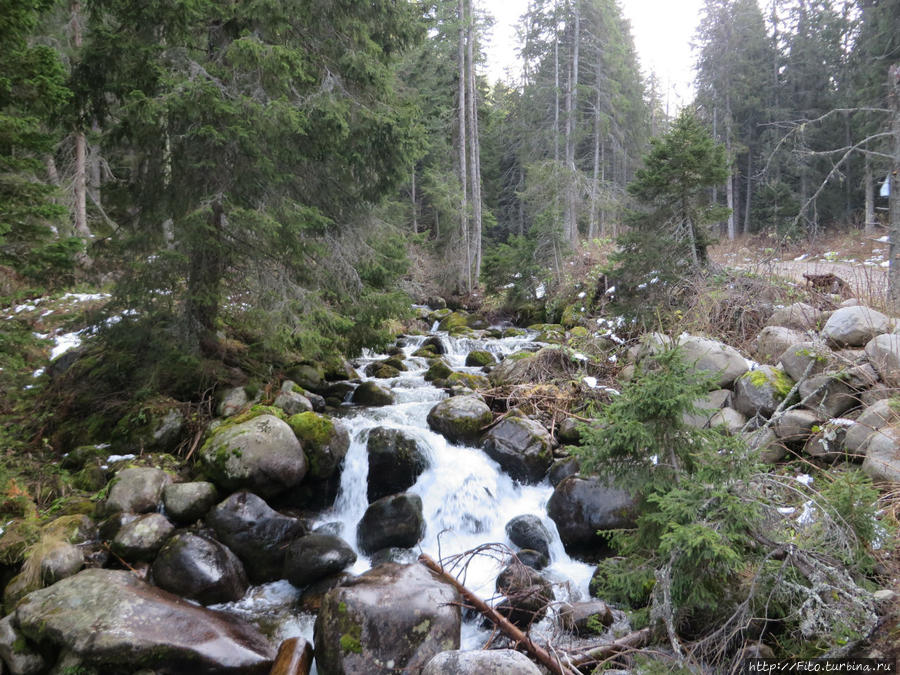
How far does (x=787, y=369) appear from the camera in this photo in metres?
6.16

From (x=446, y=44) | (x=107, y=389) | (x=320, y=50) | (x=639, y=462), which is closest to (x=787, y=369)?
(x=639, y=462)

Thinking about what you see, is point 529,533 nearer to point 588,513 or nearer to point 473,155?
point 588,513

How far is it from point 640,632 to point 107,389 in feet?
24.6

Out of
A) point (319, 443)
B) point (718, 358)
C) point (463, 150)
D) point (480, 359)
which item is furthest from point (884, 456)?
point (463, 150)

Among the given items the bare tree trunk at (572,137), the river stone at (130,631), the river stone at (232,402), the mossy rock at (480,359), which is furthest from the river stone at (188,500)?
the bare tree trunk at (572,137)

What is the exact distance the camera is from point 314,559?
17.3 feet

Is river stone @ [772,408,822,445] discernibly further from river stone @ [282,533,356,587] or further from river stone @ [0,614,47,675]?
river stone @ [0,614,47,675]

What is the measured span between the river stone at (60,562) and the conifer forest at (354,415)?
0.03m

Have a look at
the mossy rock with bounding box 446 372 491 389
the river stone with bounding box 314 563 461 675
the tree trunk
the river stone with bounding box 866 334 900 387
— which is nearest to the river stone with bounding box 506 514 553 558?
the river stone with bounding box 314 563 461 675

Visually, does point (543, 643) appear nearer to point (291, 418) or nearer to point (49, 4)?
point (291, 418)

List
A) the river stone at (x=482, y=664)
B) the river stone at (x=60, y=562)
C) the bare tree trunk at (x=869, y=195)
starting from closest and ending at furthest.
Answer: the river stone at (x=482, y=664) < the river stone at (x=60, y=562) < the bare tree trunk at (x=869, y=195)

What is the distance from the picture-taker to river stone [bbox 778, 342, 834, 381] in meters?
5.73

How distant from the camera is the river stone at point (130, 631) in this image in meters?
3.76

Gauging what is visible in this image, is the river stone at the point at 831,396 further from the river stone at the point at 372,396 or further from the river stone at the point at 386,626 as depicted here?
the river stone at the point at 372,396
